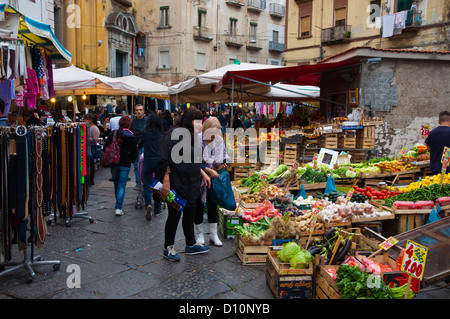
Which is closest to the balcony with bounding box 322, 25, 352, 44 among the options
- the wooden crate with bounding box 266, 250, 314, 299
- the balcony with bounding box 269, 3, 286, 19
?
the balcony with bounding box 269, 3, 286, 19

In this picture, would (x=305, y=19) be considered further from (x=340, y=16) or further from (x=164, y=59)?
(x=164, y=59)

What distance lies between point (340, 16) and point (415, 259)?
23.7 metres

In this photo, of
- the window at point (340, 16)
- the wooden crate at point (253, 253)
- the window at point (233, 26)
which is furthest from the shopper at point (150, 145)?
the window at point (233, 26)

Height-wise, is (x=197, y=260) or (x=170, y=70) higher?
(x=170, y=70)

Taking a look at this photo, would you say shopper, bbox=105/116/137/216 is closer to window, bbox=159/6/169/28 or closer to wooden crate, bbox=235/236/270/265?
wooden crate, bbox=235/236/270/265

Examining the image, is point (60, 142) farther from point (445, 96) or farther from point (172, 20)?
point (172, 20)

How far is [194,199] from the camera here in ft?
14.7

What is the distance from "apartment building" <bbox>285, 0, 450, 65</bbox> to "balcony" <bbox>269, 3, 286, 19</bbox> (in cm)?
1349

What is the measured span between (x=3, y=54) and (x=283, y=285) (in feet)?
15.7

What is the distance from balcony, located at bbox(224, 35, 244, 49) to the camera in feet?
118

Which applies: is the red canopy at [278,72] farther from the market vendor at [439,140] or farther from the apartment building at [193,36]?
the apartment building at [193,36]

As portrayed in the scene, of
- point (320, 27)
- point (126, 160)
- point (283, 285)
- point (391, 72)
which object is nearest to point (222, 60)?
point (320, 27)

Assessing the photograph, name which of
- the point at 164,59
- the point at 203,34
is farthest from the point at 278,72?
the point at 203,34

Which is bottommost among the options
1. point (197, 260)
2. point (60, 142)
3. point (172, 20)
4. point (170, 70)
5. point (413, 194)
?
point (197, 260)
